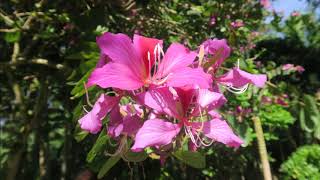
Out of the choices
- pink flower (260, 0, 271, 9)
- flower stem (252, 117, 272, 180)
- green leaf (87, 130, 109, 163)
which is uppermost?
pink flower (260, 0, 271, 9)

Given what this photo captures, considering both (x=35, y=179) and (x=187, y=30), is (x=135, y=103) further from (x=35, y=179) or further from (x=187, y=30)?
(x=35, y=179)

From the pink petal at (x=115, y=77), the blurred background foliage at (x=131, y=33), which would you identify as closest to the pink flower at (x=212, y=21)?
the blurred background foliage at (x=131, y=33)

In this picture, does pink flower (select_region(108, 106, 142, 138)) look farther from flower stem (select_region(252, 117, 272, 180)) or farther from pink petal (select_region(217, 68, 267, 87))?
flower stem (select_region(252, 117, 272, 180))

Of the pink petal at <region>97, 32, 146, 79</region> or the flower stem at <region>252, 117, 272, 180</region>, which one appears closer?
the pink petal at <region>97, 32, 146, 79</region>

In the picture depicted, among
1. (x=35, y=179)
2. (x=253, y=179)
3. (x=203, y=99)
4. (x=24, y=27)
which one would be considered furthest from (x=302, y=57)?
(x=203, y=99)

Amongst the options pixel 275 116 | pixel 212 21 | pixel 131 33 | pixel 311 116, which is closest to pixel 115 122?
pixel 311 116

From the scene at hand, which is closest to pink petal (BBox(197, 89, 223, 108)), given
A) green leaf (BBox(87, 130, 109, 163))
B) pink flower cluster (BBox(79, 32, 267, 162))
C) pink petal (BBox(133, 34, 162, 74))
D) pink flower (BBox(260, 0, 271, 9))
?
pink flower cluster (BBox(79, 32, 267, 162))

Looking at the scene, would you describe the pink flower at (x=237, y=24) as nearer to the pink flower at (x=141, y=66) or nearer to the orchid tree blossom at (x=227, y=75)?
the orchid tree blossom at (x=227, y=75)

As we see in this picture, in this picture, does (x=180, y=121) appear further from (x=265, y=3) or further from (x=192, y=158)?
(x=265, y=3)
